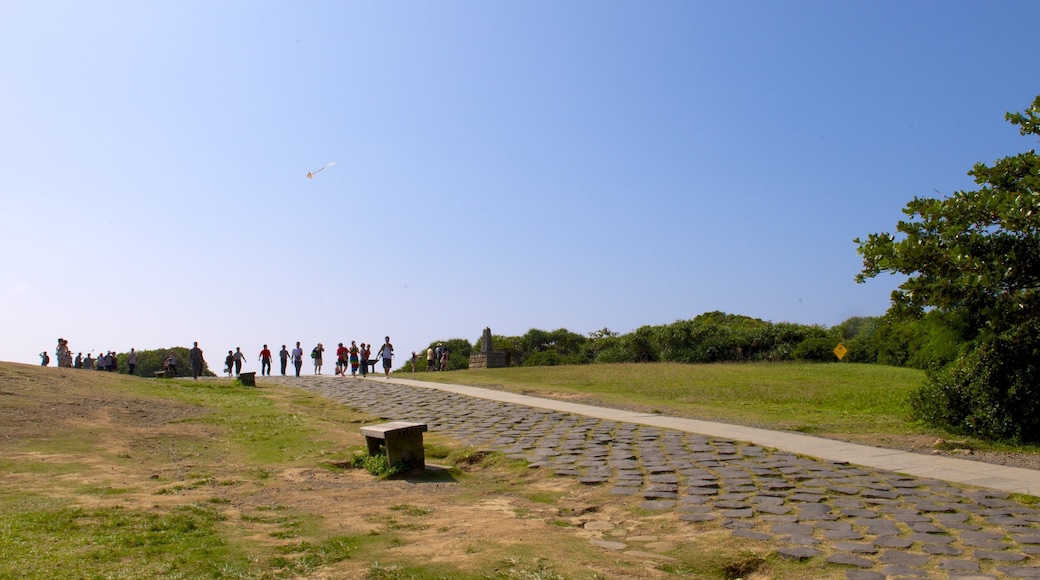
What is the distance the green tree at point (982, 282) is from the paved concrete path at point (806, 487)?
2.31 metres

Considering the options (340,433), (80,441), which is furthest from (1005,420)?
(80,441)

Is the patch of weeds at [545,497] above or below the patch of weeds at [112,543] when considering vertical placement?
below

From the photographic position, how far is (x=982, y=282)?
35.1 ft

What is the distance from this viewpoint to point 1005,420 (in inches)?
442

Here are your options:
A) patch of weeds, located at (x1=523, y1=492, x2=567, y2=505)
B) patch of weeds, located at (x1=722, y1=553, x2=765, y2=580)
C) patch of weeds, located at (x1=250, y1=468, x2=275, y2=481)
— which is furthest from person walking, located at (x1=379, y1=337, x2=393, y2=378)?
patch of weeds, located at (x1=722, y1=553, x2=765, y2=580)

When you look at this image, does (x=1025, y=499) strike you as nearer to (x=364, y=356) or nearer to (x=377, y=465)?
(x=377, y=465)

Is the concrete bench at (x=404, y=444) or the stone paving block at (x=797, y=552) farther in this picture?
the concrete bench at (x=404, y=444)

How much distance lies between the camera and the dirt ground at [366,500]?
5660 mm

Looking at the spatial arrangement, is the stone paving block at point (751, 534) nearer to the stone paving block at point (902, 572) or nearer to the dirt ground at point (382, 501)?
the dirt ground at point (382, 501)

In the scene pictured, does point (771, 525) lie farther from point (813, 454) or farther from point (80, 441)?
point (80, 441)

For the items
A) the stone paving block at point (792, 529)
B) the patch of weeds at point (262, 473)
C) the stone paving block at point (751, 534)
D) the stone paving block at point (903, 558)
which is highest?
the patch of weeds at point (262, 473)

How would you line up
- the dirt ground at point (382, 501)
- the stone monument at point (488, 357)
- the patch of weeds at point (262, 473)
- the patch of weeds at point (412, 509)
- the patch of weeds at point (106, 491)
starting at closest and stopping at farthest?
1. the dirt ground at point (382, 501)
2. the patch of weeds at point (412, 509)
3. the patch of weeds at point (106, 491)
4. the patch of weeds at point (262, 473)
5. the stone monument at point (488, 357)

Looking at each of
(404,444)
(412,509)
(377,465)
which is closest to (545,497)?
(412,509)

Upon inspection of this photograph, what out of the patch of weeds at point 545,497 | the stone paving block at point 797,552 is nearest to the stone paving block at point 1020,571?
the stone paving block at point 797,552
